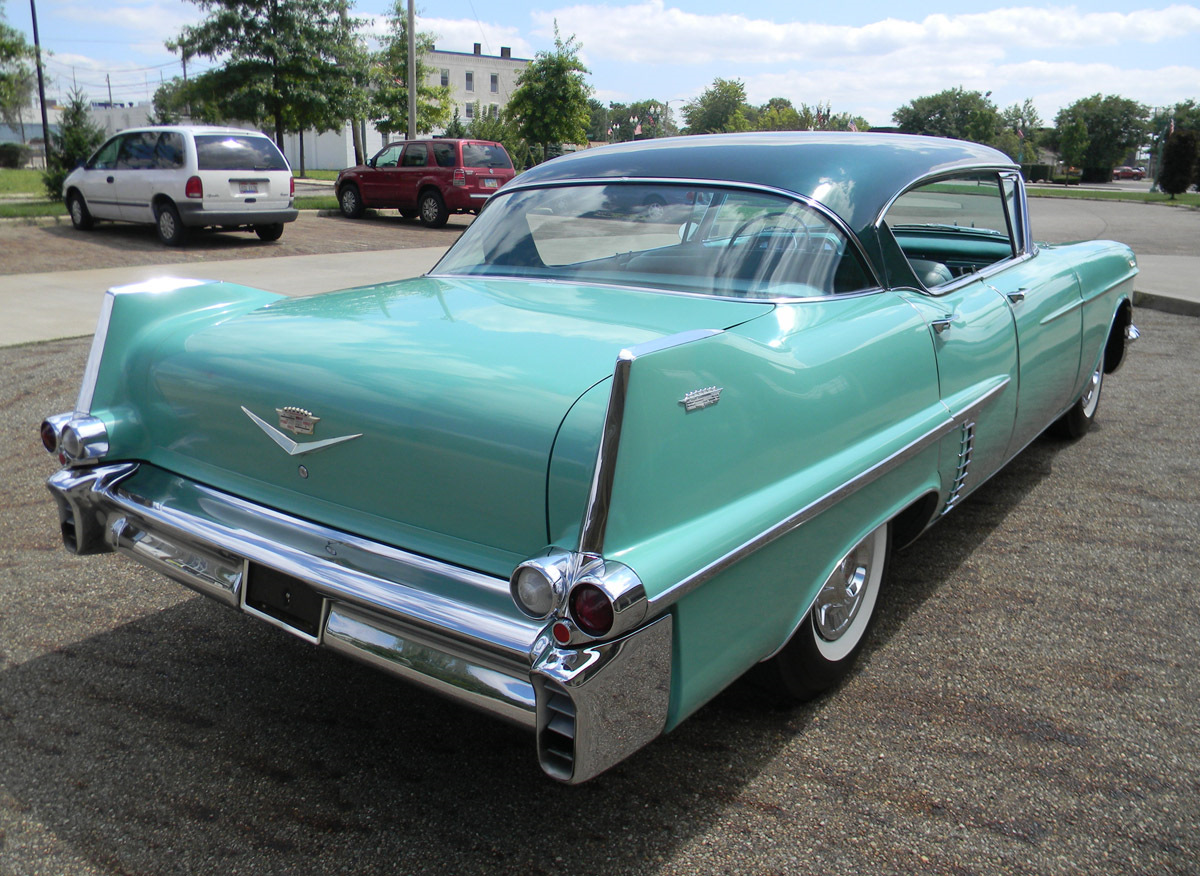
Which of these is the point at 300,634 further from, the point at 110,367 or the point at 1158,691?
the point at 1158,691

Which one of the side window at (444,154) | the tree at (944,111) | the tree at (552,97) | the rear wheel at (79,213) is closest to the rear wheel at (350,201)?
the side window at (444,154)

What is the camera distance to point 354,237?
15.4 meters

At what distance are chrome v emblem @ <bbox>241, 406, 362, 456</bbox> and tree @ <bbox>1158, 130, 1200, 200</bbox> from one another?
41376mm

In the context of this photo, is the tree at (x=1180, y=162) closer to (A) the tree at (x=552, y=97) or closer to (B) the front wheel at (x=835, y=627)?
(A) the tree at (x=552, y=97)

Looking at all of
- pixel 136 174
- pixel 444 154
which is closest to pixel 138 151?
pixel 136 174

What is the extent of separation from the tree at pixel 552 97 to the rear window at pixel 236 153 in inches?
767

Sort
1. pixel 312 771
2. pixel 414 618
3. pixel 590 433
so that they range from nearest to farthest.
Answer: pixel 590 433, pixel 414 618, pixel 312 771

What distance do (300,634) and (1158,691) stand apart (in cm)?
239

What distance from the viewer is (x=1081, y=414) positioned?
16.5 ft

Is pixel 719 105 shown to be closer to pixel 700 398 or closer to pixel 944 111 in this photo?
pixel 944 111

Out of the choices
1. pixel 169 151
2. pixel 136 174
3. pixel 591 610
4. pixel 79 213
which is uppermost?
pixel 169 151

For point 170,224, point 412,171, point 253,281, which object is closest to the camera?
point 253,281

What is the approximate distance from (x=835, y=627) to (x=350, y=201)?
17.7m

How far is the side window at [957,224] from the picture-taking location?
11.4 feet
